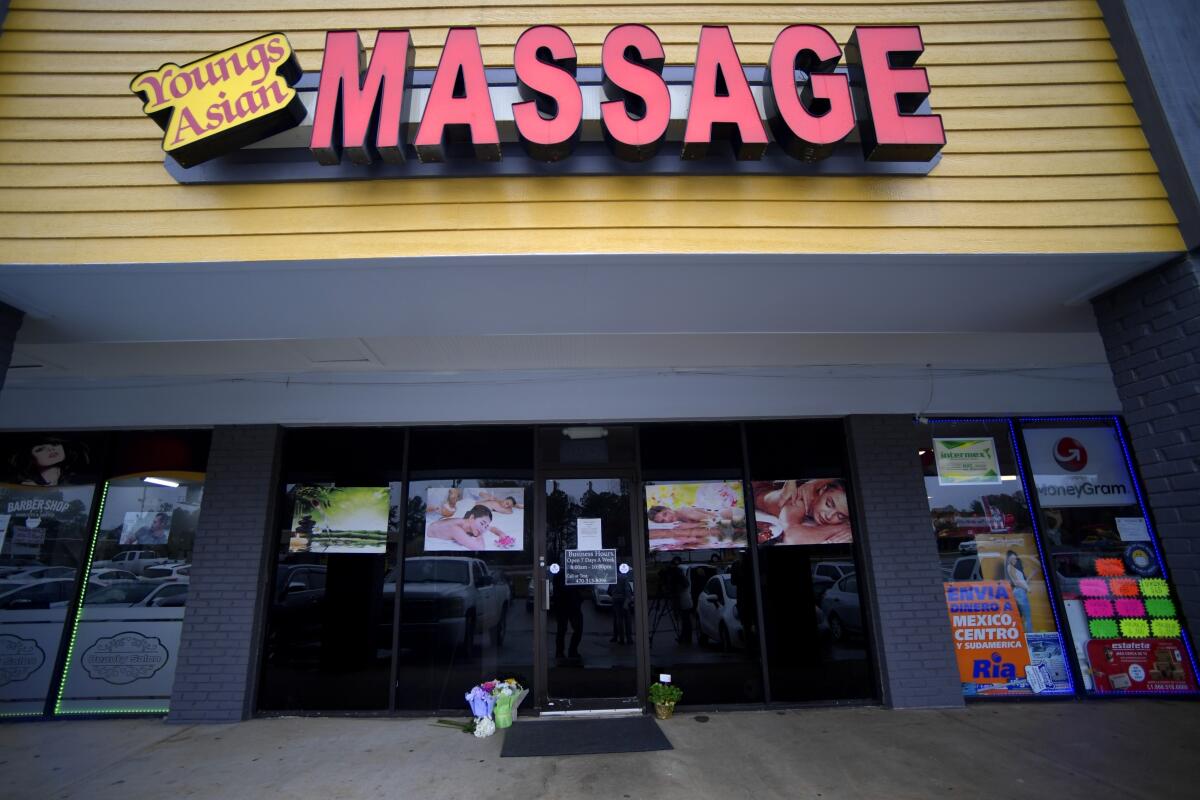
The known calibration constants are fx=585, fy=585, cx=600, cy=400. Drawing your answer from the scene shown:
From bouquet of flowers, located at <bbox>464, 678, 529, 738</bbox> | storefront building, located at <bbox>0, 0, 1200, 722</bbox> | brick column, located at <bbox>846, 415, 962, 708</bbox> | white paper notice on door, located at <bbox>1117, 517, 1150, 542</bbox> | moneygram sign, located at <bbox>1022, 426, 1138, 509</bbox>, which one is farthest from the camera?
moneygram sign, located at <bbox>1022, 426, 1138, 509</bbox>

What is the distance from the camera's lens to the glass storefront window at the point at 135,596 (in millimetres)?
5578

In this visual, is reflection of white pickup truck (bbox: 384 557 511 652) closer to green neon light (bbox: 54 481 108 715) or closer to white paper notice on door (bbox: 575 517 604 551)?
white paper notice on door (bbox: 575 517 604 551)

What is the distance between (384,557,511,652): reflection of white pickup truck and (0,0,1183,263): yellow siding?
11.8 feet

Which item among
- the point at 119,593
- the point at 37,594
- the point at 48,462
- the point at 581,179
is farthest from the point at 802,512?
the point at 48,462

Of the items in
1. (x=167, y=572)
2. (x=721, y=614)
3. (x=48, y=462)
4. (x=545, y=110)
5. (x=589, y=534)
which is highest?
(x=545, y=110)

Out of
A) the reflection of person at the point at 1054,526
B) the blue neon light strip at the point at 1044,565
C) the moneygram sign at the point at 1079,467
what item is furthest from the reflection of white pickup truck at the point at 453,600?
the moneygram sign at the point at 1079,467

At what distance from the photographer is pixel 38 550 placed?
5871mm

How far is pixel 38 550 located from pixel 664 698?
635 cm

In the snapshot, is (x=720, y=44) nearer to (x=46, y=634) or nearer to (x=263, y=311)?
(x=263, y=311)

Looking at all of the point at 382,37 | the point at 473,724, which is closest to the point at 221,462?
the point at 473,724

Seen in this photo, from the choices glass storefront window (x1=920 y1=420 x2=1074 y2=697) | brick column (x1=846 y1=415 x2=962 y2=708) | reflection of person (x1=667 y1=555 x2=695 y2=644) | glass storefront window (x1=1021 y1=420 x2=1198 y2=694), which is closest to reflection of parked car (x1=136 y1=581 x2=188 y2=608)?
reflection of person (x1=667 y1=555 x2=695 y2=644)

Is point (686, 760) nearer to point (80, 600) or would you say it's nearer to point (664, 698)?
point (664, 698)

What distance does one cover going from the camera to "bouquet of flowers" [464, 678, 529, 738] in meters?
4.92

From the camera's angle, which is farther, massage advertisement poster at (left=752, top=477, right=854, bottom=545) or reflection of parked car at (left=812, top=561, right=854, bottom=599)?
massage advertisement poster at (left=752, top=477, right=854, bottom=545)
